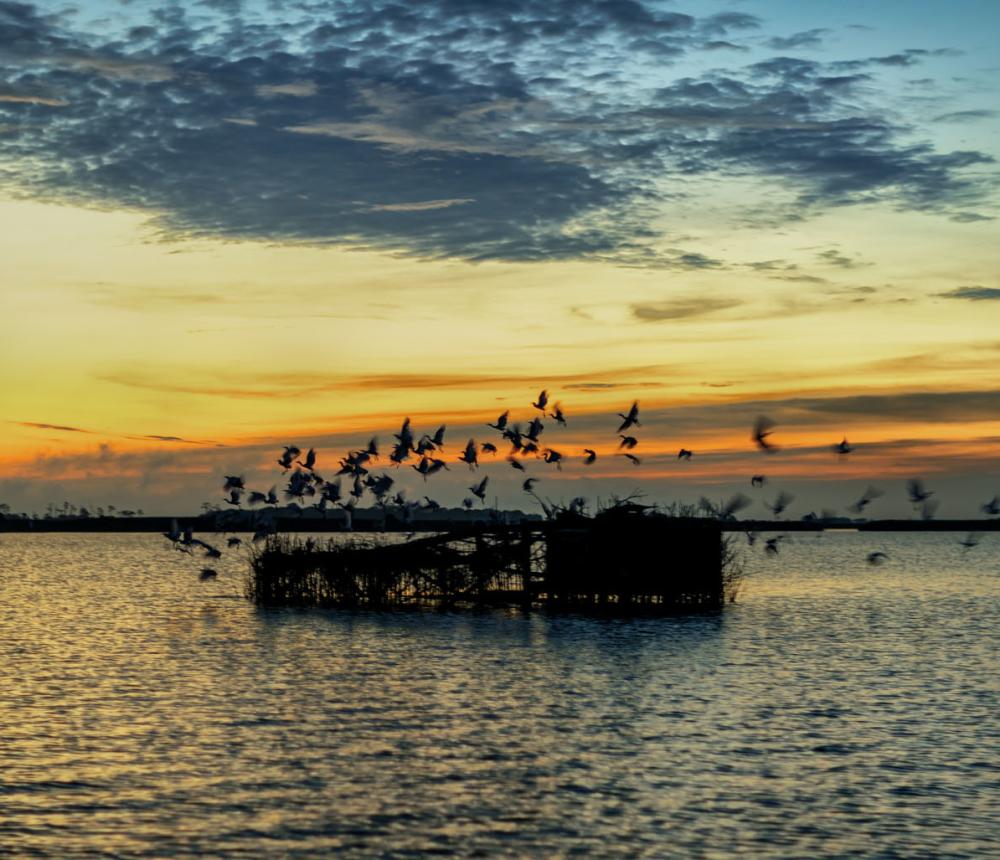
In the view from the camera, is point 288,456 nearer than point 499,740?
No

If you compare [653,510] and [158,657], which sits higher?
[653,510]

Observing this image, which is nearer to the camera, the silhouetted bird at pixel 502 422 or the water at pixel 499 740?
the water at pixel 499 740

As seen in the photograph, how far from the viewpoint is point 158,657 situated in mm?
40188

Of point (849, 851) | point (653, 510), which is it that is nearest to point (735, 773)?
point (849, 851)

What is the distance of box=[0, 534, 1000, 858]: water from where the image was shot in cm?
1811

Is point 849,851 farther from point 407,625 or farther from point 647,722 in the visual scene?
point 407,625

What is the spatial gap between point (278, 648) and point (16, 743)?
57.5ft

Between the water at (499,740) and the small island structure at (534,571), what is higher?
the small island structure at (534,571)

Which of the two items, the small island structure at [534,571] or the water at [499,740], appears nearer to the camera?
the water at [499,740]

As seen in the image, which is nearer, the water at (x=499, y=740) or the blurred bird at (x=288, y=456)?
the water at (x=499, y=740)

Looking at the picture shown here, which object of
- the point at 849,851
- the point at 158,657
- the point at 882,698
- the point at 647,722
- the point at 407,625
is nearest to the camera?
the point at 849,851

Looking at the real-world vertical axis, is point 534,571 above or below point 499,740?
above

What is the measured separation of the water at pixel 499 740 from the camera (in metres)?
18.1

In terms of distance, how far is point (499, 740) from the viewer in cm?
2503
